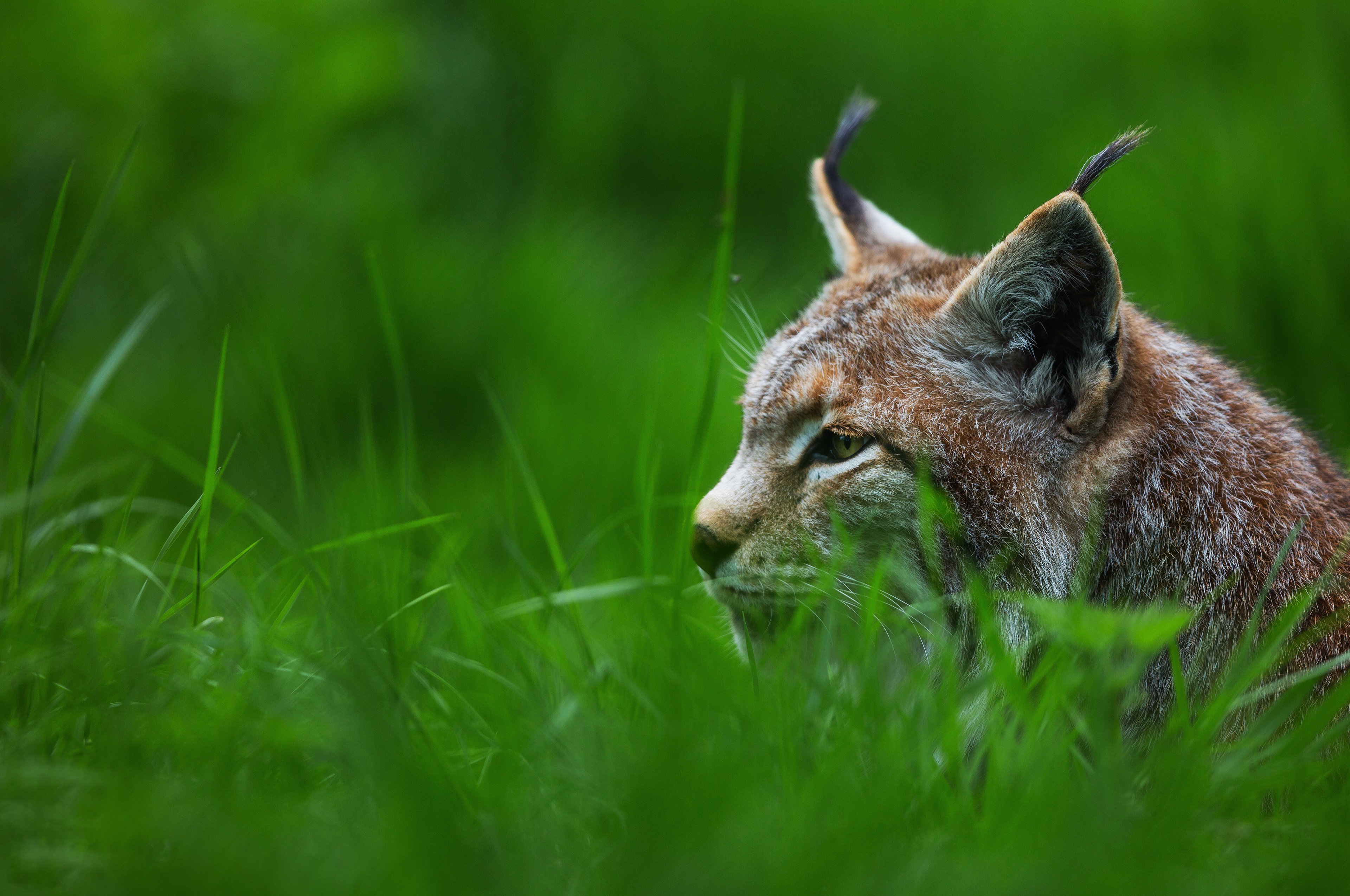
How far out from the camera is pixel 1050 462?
2635mm

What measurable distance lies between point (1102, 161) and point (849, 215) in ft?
4.03

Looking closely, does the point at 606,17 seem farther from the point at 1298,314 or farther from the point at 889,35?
the point at 1298,314

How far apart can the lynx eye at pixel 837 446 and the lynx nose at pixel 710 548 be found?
33 cm

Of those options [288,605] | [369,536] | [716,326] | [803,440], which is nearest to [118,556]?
[288,605]

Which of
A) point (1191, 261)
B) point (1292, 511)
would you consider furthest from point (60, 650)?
point (1191, 261)

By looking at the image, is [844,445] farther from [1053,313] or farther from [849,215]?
[849,215]

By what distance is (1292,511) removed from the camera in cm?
263

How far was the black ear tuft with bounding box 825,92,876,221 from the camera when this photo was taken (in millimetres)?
3742

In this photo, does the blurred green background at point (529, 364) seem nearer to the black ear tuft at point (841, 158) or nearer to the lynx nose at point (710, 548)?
the lynx nose at point (710, 548)

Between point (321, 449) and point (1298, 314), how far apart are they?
4806 mm

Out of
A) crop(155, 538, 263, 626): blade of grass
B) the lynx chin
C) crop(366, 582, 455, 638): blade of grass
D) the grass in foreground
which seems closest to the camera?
the grass in foreground

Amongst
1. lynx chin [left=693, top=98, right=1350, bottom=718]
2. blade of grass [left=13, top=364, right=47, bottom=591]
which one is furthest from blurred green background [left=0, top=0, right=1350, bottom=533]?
lynx chin [left=693, top=98, right=1350, bottom=718]

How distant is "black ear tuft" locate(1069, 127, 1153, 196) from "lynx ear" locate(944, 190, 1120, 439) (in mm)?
92

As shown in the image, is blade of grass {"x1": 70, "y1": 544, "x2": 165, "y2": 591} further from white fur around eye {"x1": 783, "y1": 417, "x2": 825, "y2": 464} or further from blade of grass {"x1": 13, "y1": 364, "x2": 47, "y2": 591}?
white fur around eye {"x1": 783, "y1": 417, "x2": 825, "y2": 464}
